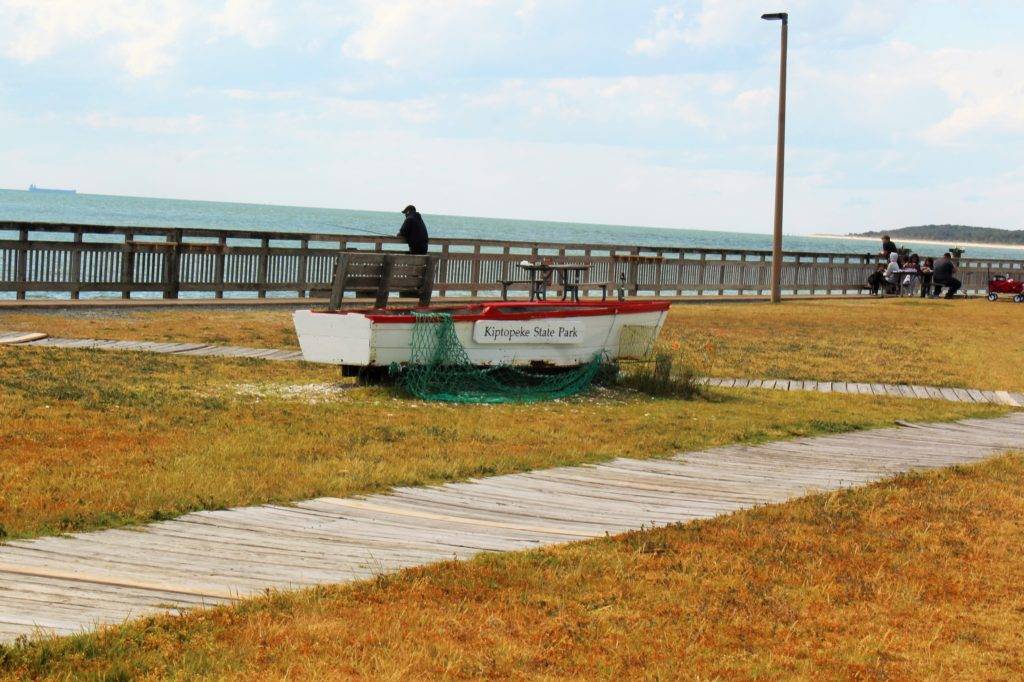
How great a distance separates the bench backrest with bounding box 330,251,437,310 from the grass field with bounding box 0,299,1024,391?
6.89ft

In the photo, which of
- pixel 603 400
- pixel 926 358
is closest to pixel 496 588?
pixel 603 400

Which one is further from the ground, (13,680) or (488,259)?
(488,259)

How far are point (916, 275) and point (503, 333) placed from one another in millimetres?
35291

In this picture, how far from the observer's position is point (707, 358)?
18609 millimetres

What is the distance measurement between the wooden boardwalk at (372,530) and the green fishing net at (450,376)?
3178mm

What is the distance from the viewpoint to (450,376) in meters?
13.2

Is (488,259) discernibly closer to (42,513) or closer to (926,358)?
(926,358)

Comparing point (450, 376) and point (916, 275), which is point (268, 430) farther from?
point (916, 275)

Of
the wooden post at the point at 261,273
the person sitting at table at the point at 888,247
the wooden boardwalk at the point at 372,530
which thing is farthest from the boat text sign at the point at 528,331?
the person sitting at table at the point at 888,247

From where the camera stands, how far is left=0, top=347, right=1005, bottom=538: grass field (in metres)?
7.74

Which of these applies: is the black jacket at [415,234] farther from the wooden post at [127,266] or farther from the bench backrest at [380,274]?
the bench backrest at [380,274]

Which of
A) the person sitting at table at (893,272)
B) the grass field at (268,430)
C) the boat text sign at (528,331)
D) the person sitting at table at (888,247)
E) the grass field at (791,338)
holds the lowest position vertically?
the grass field at (268,430)

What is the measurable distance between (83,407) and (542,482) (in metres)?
4.20

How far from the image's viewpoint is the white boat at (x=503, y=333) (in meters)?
12.8
